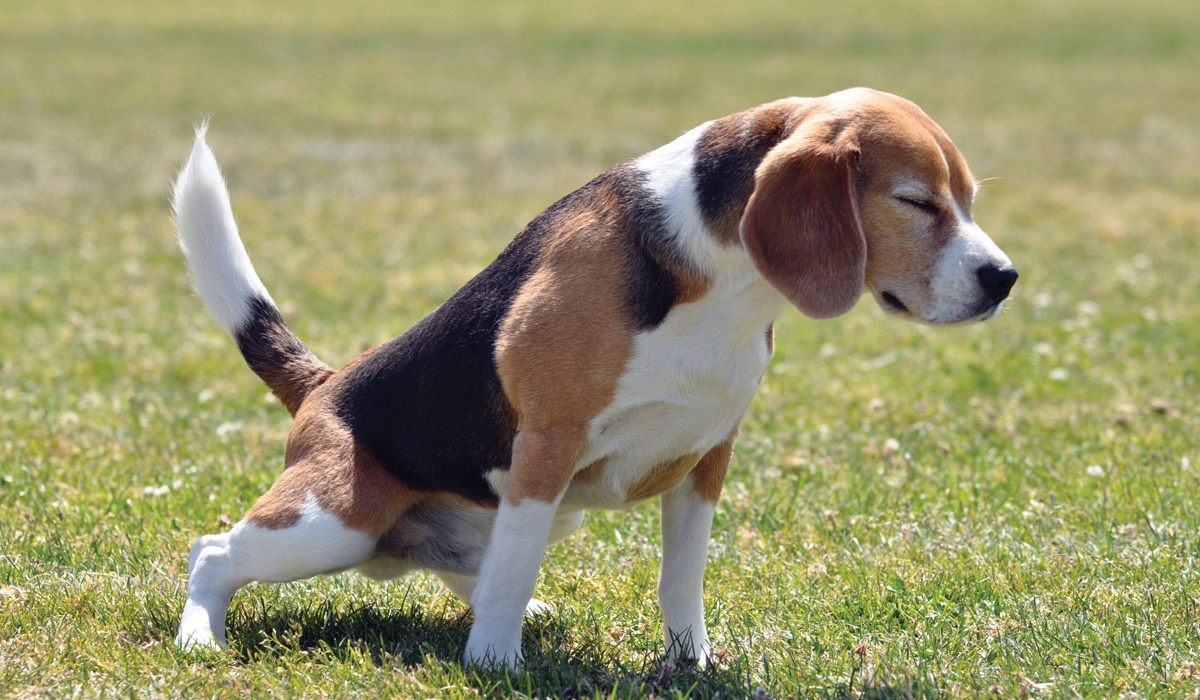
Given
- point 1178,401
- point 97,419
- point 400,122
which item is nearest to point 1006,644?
point 1178,401

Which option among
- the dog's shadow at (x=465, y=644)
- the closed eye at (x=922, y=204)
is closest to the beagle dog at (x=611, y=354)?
the closed eye at (x=922, y=204)

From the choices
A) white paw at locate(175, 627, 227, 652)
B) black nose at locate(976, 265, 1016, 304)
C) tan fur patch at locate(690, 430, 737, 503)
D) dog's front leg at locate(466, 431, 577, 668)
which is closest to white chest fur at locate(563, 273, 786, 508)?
dog's front leg at locate(466, 431, 577, 668)

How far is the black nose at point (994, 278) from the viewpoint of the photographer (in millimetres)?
3191

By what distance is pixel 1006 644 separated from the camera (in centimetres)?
361

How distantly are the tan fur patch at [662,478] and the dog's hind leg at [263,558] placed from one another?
0.74 m

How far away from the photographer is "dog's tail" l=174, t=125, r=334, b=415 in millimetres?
4098

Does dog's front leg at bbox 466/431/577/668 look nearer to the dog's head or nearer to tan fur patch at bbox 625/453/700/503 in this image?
tan fur patch at bbox 625/453/700/503

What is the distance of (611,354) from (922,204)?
32.5 inches

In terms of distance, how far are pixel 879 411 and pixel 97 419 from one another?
3471 millimetres

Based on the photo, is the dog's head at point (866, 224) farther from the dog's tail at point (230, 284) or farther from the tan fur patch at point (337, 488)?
the dog's tail at point (230, 284)

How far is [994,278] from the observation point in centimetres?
320

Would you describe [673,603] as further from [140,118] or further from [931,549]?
[140,118]

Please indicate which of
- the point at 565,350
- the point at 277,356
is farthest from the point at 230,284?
the point at 565,350

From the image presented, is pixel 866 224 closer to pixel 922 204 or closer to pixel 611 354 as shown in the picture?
pixel 922 204
